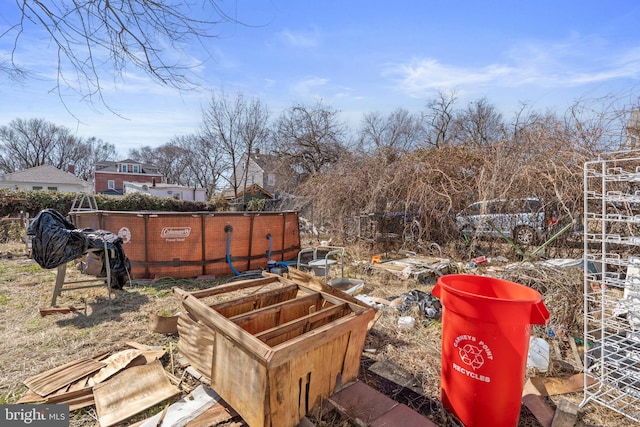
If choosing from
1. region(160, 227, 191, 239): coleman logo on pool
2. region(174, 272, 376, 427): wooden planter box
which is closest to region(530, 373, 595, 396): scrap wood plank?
region(174, 272, 376, 427): wooden planter box

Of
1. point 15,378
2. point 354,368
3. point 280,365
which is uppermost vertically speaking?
point 280,365

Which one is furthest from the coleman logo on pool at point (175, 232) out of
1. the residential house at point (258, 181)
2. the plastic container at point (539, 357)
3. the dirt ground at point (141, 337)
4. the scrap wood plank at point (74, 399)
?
the residential house at point (258, 181)

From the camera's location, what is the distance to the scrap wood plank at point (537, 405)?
2.19 meters

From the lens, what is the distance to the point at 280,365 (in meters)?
1.76

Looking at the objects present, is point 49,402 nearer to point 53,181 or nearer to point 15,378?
point 15,378

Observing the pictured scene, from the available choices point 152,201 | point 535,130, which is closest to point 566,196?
point 535,130

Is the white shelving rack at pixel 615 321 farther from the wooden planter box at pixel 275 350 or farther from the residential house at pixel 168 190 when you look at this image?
the residential house at pixel 168 190

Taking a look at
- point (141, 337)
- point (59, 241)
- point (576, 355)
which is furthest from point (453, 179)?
point (59, 241)

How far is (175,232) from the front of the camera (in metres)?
5.95

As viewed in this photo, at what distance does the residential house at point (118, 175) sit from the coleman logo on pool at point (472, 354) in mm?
43707


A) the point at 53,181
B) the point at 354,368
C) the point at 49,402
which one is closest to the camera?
the point at 49,402

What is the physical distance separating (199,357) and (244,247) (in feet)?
14.3

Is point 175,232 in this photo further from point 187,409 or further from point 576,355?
point 576,355

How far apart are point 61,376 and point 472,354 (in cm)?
331
